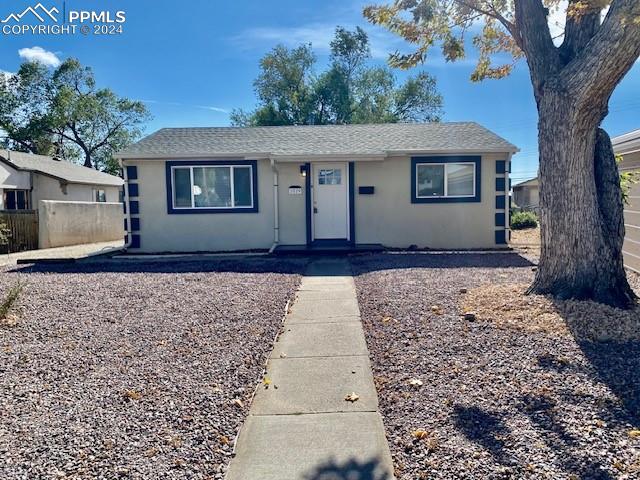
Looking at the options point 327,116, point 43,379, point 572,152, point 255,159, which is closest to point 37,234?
point 255,159

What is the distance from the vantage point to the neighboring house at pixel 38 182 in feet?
61.3

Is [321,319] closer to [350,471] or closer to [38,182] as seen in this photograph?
[350,471]

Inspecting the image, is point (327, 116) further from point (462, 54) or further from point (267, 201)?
point (462, 54)

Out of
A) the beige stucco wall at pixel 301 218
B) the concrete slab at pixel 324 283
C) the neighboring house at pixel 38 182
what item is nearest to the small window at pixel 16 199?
the neighboring house at pixel 38 182

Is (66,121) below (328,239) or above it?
above

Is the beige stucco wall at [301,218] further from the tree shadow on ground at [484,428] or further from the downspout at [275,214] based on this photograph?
the tree shadow on ground at [484,428]

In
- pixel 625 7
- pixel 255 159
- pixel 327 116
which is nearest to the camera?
pixel 625 7

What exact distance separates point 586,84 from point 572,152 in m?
0.76

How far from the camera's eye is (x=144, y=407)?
3328 millimetres

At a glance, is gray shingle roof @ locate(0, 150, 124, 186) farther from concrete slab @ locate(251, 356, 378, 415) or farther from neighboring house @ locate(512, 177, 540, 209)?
neighboring house @ locate(512, 177, 540, 209)

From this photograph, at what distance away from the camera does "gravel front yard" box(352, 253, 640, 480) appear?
258cm

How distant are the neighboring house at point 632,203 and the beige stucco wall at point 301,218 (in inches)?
143

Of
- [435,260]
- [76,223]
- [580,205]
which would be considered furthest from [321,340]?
[76,223]

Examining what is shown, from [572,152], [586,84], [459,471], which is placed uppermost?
[586,84]
